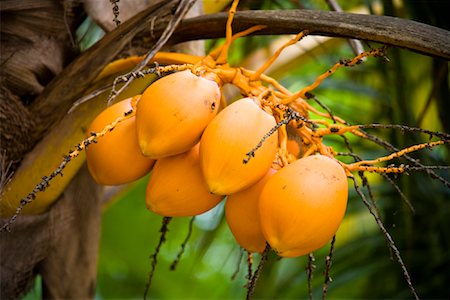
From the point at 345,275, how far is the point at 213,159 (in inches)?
49.4

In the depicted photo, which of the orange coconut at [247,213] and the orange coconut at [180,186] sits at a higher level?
the orange coconut at [180,186]

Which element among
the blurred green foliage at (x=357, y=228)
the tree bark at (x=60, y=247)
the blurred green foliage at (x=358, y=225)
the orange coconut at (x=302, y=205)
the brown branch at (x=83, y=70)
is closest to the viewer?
the orange coconut at (x=302, y=205)

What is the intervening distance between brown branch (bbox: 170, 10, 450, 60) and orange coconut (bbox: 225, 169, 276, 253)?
0.20m

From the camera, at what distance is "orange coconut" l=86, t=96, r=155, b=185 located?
3.09 ft

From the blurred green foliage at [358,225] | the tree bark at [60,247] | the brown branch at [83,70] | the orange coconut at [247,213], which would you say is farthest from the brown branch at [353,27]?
the tree bark at [60,247]

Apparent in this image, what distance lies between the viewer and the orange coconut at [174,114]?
2.81 feet

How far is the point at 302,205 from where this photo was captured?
82 centimetres

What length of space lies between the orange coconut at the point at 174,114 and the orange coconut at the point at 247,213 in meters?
0.10

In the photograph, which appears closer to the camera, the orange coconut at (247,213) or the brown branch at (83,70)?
the orange coconut at (247,213)

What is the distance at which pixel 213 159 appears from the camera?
841 millimetres

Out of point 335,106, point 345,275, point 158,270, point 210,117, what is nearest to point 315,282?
point 345,275

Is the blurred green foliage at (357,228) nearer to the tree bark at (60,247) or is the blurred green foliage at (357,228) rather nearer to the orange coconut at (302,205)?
the tree bark at (60,247)

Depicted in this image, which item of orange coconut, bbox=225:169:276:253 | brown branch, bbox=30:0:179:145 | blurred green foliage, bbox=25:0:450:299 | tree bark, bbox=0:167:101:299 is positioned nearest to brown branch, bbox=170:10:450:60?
brown branch, bbox=30:0:179:145

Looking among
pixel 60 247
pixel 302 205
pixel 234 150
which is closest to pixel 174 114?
pixel 234 150
